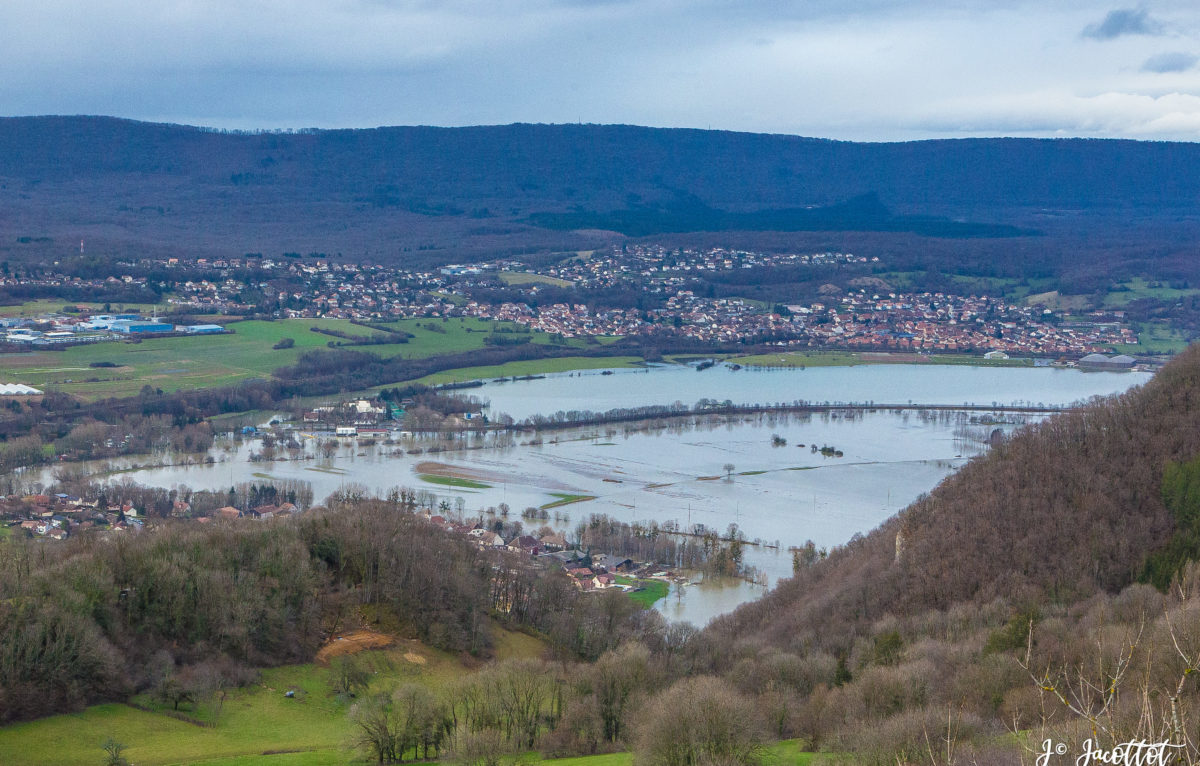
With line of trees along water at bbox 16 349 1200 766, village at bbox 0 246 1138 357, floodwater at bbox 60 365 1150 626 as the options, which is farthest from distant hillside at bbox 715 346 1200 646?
village at bbox 0 246 1138 357

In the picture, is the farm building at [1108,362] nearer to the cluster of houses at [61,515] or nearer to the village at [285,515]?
the village at [285,515]

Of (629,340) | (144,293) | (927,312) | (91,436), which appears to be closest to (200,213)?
(144,293)

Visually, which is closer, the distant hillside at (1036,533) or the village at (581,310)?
the distant hillside at (1036,533)

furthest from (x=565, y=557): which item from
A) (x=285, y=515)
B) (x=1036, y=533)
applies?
(x=1036, y=533)

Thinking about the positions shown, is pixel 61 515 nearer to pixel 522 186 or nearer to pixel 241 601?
pixel 241 601

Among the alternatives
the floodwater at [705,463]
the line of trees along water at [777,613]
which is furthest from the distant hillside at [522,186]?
the line of trees along water at [777,613]
